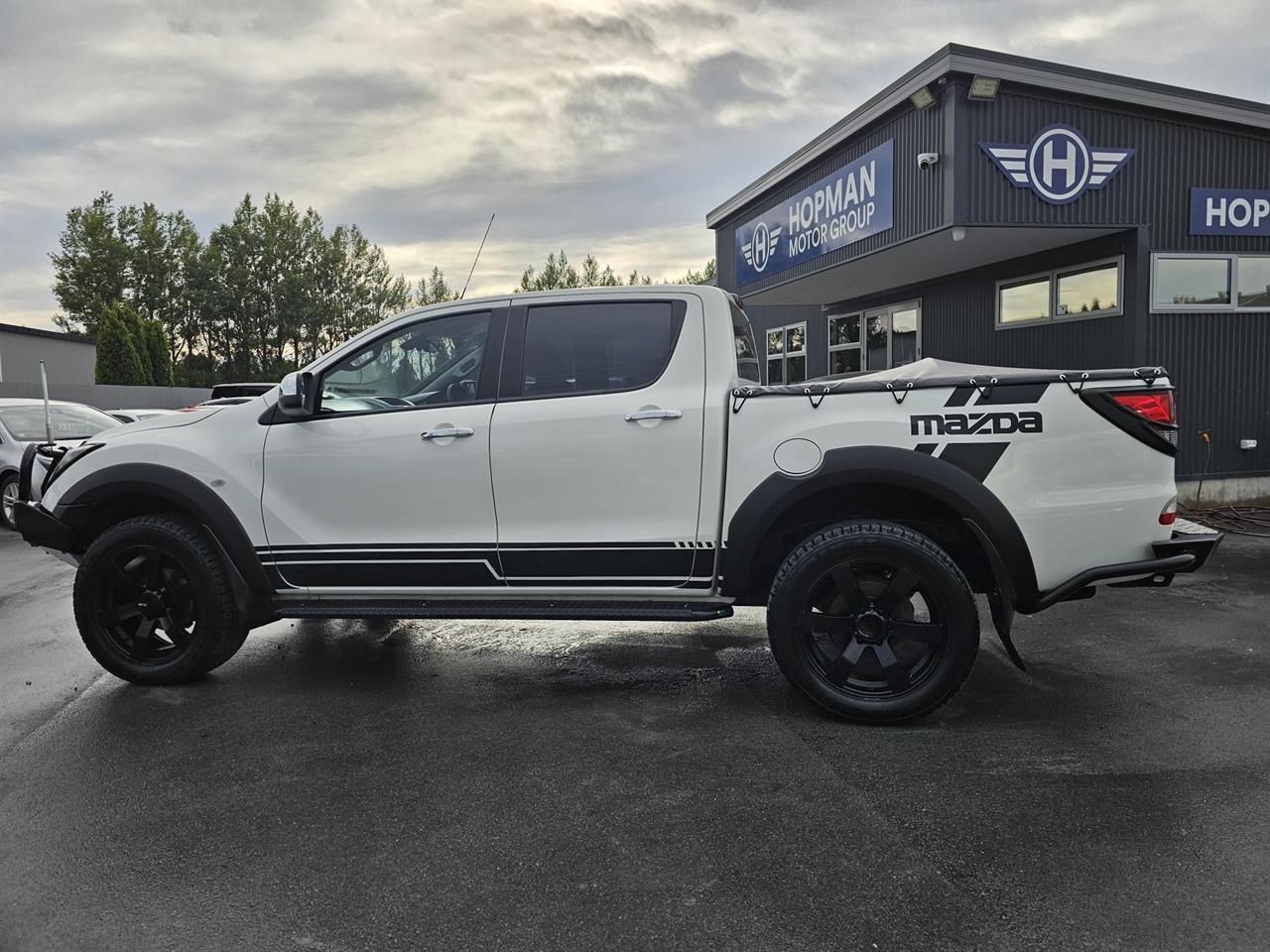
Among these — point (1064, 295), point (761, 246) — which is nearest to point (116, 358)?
point (761, 246)

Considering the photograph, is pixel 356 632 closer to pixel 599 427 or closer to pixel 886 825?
pixel 599 427

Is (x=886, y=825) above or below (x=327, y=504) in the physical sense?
below

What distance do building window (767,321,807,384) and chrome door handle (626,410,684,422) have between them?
13.4 meters

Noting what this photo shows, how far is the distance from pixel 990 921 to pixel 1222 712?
2.28 meters

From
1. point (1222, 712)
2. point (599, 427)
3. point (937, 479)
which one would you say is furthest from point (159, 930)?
point (1222, 712)

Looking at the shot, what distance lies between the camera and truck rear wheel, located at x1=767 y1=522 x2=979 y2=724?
3.63 meters

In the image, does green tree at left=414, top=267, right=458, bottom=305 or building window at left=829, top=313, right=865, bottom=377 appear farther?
green tree at left=414, top=267, right=458, bottom=305

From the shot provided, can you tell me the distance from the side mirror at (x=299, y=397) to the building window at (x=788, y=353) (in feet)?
44.3

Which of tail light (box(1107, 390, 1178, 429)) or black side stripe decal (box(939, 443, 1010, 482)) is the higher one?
tail light (box(1107, 390, 1178, 429))

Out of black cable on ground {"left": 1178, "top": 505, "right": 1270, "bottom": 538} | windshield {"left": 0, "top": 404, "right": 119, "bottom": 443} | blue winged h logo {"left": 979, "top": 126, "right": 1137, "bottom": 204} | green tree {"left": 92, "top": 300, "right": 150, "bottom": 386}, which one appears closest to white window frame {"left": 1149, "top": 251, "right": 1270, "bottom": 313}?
blue winged h logo {"left": 979, "top": 126, "right": 1137, "bottom": 204}

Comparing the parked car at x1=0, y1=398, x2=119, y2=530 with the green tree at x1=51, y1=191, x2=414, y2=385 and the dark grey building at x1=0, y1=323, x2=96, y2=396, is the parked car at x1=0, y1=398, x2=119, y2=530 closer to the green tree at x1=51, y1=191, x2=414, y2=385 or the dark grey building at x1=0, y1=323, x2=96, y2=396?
the dark grey building at x1=0, y1=323, x2=96, y2=396

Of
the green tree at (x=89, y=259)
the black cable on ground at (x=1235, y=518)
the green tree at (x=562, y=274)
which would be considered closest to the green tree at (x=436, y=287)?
the green tree at (x=562, y=274)

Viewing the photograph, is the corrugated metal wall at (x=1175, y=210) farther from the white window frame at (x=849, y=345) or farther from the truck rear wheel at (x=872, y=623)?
the truck rear wheel at (x=872, y=623)

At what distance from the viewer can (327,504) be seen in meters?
4.23
